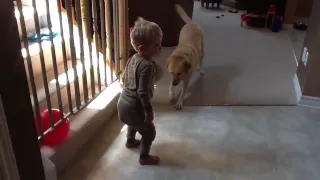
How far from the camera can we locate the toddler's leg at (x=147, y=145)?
75.5 inches

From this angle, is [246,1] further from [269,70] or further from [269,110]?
[269,110]

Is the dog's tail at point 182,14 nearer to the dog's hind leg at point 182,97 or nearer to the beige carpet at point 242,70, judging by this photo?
the beige carpet at point 242,70

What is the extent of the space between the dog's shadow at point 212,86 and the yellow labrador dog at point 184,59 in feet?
0.34

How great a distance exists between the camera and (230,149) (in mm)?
2127

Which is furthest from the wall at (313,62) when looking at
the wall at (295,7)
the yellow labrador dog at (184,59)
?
the wall at (295,7)

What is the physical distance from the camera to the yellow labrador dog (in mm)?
2484

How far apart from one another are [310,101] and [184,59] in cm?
103

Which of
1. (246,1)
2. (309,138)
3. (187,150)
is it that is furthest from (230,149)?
(246,1)

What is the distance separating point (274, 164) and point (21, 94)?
1.51m

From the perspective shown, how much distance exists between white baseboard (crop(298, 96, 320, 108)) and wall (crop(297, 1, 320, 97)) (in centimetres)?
3

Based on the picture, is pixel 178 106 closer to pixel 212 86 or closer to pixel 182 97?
pixel 182 97

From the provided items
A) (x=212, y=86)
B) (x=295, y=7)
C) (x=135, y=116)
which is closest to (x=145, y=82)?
(x=135, y=116)

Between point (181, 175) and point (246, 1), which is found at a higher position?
point (246, 1)

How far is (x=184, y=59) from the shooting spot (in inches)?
98.6
